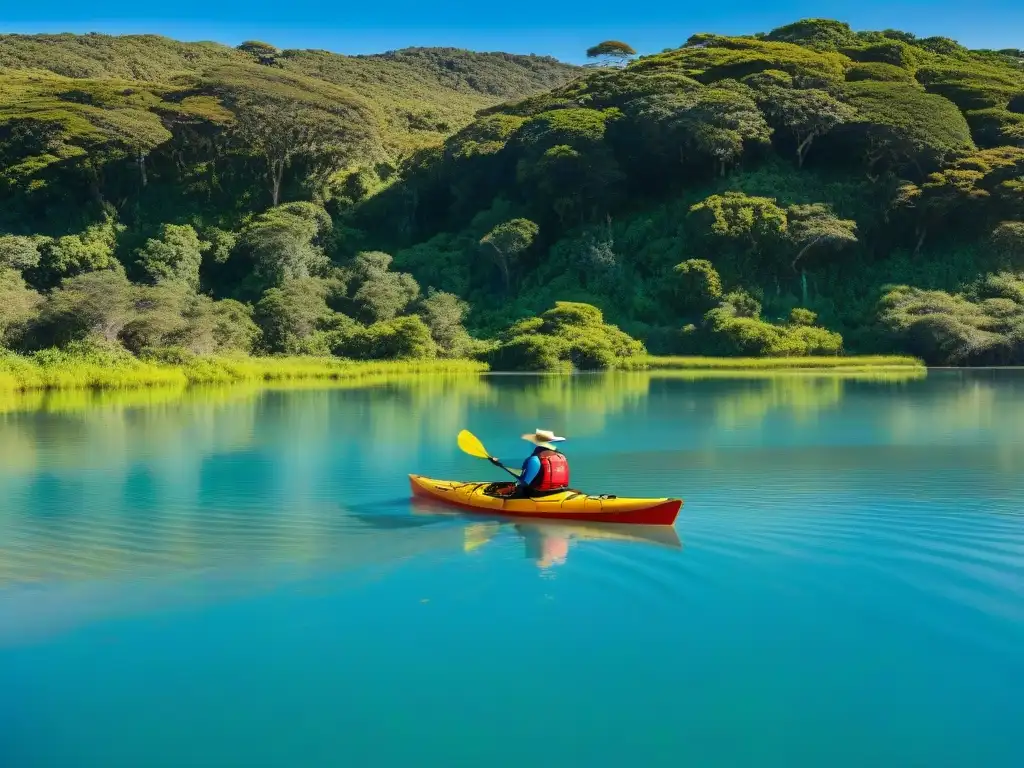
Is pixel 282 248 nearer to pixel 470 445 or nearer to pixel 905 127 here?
pixel 905 127

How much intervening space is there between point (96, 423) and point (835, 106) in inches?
1740

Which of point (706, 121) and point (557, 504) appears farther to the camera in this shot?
point (706, 121)

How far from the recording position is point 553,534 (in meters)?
11.5

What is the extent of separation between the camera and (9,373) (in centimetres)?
3031

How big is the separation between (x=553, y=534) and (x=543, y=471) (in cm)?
86

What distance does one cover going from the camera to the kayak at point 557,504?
1127 centimetres

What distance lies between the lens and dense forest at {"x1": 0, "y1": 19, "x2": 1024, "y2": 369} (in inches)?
1905

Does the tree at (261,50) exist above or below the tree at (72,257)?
above

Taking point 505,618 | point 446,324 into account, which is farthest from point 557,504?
point 446,324

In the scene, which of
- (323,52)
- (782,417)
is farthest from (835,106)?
(323,52)

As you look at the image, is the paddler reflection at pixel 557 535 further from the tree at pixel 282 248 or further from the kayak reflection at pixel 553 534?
the tree at pixel 282 248

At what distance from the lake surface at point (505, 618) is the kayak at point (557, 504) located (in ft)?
0.89

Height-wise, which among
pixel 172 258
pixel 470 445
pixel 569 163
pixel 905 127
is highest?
pixel 905 127

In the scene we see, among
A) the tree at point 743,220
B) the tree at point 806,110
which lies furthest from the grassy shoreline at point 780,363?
the tree at point 806,110
